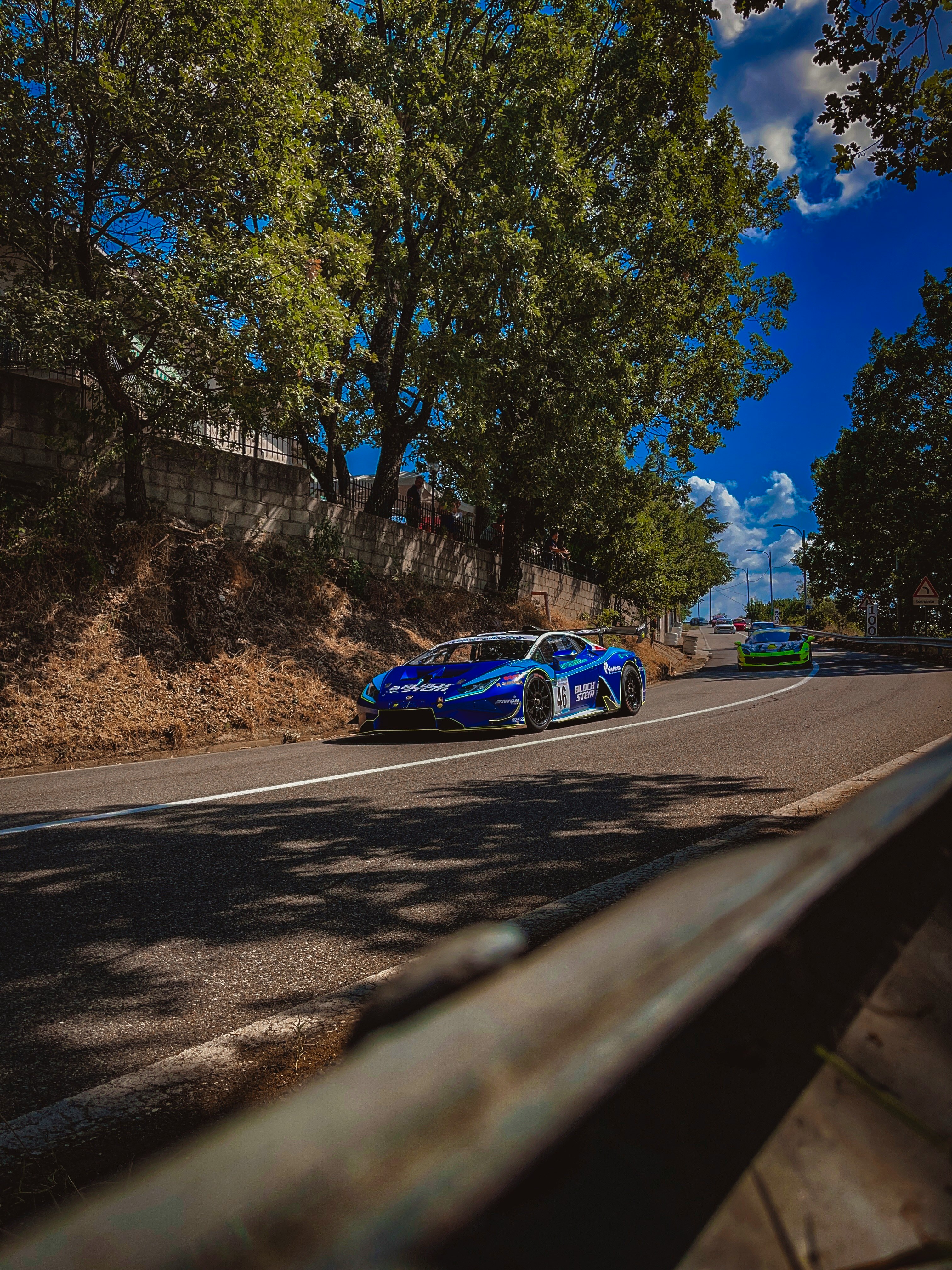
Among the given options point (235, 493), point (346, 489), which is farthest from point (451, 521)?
point (235, 493)

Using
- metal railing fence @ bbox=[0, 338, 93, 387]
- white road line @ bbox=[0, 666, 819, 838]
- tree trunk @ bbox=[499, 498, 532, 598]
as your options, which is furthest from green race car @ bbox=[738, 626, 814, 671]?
metal railing fence @ bbox=[0, 338, 93, 387]

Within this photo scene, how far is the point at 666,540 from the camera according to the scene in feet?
136

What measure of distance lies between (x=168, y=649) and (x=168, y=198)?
583 cm

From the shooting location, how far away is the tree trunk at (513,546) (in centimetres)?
2161

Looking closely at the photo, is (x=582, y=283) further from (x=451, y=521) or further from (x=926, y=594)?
(x=926, y=594)

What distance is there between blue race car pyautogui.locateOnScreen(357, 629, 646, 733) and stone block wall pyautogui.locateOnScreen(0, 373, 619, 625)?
509 centimetres

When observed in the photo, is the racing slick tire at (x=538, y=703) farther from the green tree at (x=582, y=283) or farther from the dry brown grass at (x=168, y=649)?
the green tree at (x=582, y=283)

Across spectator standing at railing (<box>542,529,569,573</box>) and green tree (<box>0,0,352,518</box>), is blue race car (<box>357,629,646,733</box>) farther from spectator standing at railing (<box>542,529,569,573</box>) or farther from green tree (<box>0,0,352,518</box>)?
spectator standing at railing (<box>542,529,569,573</box>)

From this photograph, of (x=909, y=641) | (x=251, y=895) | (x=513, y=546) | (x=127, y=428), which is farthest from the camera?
(x=909, y=641)

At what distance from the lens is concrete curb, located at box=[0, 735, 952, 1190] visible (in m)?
1.97

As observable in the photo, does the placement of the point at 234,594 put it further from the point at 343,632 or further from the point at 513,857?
the point at 513,857

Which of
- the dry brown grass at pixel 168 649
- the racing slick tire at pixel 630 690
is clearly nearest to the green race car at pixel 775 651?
the racing slick tire at pixel 630 690

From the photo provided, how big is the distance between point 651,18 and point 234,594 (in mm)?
9325

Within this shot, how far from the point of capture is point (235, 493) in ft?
46.2
